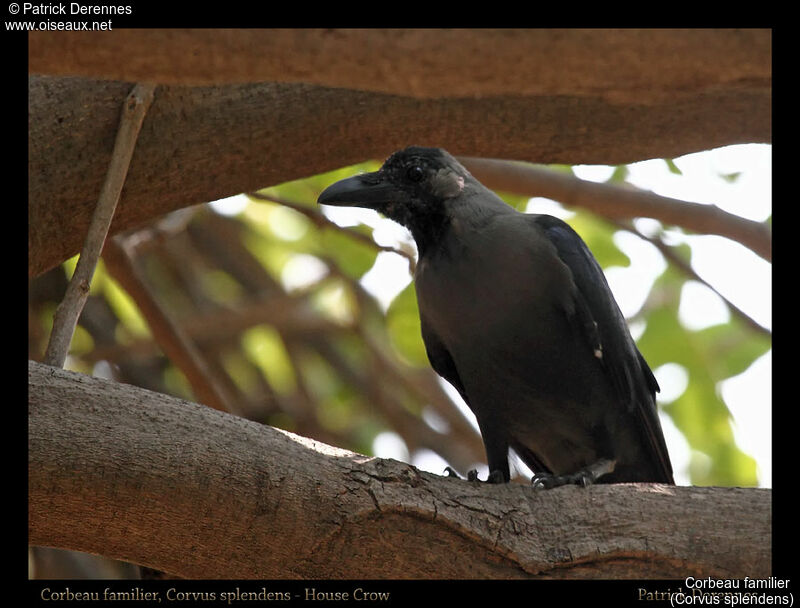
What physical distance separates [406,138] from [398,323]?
1.71m

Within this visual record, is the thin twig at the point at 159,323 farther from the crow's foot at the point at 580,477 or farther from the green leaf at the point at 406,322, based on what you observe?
the crow's foot at the point at 580,477

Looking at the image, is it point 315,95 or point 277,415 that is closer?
point 315,95

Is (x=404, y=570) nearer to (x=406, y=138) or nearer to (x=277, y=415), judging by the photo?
(x=406, y=138)

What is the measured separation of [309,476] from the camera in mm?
2854

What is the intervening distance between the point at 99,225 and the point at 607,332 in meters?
2.26

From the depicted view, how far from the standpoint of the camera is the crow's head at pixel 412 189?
14.9 ft

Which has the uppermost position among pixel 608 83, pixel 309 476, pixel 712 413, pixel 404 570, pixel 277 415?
pixel 277 415

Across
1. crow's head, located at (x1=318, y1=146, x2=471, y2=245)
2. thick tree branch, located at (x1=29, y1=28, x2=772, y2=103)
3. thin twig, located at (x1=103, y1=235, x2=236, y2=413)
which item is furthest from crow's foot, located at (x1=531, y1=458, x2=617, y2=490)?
thick tree branch, located at (x1=29, y1=28, x2=772, y2=103)

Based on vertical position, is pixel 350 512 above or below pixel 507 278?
below

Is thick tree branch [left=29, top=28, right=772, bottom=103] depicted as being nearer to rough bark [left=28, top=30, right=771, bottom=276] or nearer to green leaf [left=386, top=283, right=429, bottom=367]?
rough bark [left=28, top=30, right=771, bottom=276]

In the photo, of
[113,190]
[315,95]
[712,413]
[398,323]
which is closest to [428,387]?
[398,323]

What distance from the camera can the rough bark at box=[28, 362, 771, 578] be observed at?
2596mm

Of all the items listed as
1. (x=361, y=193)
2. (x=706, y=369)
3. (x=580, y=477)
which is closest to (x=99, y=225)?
(x=361, y=193)

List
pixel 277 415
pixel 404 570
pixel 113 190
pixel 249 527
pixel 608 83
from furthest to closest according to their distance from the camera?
pixel 277 415 < pixel 113 190 < pixel 404 570 < pixel 249 527 < pixel 608 83
